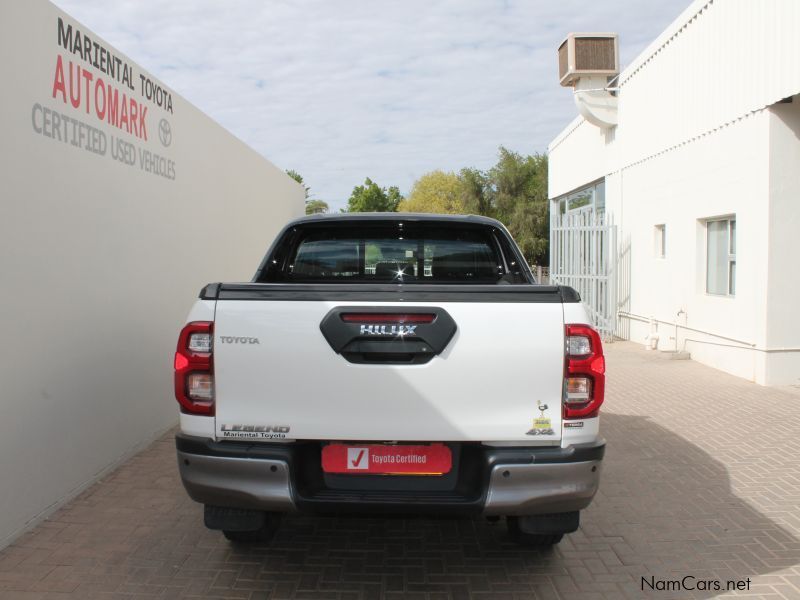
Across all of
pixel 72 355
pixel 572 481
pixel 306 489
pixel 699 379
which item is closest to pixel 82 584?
pixel 306 489

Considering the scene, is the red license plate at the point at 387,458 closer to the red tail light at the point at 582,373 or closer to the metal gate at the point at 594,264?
the red tail light at the point at 582,373

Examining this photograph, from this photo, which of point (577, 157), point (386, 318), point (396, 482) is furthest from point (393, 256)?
point (577, 157)

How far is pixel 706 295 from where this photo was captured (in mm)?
11258

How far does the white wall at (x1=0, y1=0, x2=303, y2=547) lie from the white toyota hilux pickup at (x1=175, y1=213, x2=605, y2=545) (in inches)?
68.7

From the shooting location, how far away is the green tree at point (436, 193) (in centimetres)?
7312

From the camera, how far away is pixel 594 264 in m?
15.2

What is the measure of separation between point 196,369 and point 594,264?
42.9 ft

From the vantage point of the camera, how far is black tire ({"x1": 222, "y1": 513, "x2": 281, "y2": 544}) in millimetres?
3908

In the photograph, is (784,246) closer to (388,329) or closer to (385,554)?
(385,554)

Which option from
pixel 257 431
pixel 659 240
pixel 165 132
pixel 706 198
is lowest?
pixel 257 431

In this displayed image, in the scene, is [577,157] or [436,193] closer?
[577,157]

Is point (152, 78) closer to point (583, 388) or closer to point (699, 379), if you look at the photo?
point (583, 388)

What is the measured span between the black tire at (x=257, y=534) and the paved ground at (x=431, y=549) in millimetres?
83

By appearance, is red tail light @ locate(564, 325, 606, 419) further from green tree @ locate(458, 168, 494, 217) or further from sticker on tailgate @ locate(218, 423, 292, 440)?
green tree @ locate(458, 168, 494, 217)
